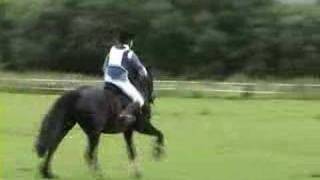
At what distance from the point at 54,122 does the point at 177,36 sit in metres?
39.9

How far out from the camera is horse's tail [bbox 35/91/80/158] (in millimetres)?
13820

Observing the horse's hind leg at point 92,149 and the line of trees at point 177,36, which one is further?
the line of trees at point 177,36

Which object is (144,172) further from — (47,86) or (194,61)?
(194,61)

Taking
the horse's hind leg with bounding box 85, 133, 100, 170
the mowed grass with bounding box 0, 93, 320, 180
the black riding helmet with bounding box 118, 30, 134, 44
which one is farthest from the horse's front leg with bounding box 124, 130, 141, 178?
the black riding helmet with bounding box 118, 30, 134, 44

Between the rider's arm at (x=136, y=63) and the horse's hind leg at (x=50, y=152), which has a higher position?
the rider's arm at (x=136, y=63)

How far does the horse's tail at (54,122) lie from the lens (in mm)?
13820

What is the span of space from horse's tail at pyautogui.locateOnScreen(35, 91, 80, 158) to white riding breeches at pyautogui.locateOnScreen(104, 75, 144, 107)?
2.05 ft

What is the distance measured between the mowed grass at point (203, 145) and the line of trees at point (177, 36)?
16.7 m

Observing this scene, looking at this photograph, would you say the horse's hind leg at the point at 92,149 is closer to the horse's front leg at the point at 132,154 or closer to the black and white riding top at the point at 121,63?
the horse's front leg at the point at 132,154

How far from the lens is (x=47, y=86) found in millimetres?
42812

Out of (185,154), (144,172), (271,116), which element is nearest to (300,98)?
(271,116)

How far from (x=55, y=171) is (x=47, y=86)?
2801 centimetres

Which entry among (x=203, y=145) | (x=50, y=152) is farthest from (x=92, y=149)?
(x=203, y=145)

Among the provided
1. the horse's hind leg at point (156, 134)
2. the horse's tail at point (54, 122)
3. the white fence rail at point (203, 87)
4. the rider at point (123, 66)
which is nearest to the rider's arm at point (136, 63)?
the rider at point (123, 66)
